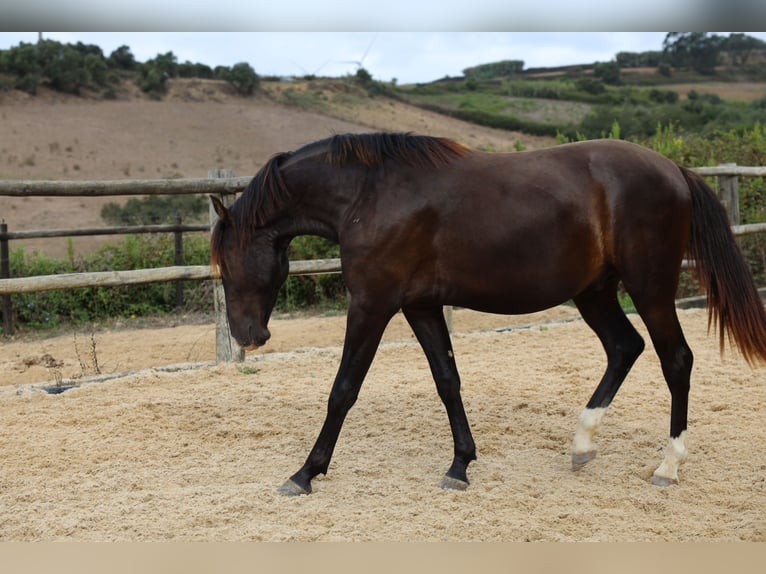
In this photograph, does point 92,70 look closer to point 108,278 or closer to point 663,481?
point 108,278

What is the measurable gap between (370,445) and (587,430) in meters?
1.16

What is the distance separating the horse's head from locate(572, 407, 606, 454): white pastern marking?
1.60 meters

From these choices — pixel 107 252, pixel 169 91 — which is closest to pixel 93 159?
pixel 169 91

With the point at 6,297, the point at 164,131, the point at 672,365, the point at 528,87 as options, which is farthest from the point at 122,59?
the point at 672,365

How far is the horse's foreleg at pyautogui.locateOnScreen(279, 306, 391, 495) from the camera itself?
3400 millimetres

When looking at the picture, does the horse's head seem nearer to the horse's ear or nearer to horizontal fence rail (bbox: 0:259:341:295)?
the horse's ear

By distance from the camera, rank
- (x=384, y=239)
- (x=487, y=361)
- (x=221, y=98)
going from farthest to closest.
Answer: (x=221, y=98) → (x=487, y=361) → (x=384, y=239)

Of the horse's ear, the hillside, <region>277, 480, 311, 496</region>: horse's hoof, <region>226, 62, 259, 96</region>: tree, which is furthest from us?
<region>226, 62, 259, 96</region>: tree

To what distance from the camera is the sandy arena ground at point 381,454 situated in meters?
2.99

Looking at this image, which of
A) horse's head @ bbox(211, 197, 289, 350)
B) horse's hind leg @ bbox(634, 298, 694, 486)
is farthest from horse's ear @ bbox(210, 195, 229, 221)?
horse's hind leg @ bbox(634, 298, 694, 486)

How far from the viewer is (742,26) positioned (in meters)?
1.60

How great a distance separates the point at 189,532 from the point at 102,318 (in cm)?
689

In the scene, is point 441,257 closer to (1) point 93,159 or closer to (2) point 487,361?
(2) point 487,361

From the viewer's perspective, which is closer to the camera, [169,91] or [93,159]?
[93,159]
